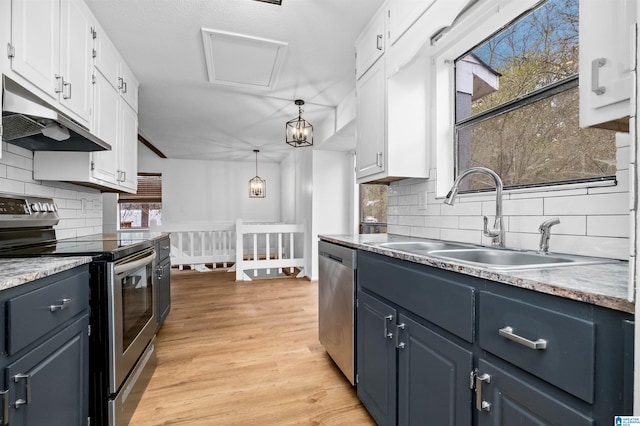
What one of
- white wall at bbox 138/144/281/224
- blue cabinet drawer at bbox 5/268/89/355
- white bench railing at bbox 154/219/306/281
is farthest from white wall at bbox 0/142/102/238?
white wall at bbox 138/144/281/224

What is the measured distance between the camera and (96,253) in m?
1.39

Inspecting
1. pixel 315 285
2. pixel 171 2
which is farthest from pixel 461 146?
pixel 315 285

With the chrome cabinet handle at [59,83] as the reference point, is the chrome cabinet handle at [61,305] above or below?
below

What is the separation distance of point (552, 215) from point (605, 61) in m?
0.78

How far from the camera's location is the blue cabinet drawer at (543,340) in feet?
2.11

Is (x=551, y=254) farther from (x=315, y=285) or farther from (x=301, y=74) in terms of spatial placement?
(x=315, y=285)

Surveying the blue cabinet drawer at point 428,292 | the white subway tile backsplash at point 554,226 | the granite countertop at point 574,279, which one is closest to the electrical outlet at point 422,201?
the white subway tile backsplash at point 554,226

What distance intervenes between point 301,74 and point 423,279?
2543 millimetres

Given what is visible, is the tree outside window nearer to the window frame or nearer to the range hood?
the window frame

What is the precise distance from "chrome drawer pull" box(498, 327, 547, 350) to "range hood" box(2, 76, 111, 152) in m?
1.88

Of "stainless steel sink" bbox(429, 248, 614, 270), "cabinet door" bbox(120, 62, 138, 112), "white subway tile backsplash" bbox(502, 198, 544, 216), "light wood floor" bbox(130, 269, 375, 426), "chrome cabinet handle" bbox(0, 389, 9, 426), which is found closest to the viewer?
"chrome cabinet handle" bbox(0, 389, 9, 426)

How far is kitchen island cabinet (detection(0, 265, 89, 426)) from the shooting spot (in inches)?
34.7

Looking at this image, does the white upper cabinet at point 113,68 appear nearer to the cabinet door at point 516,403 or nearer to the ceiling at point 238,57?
the ceiling at point 238,57

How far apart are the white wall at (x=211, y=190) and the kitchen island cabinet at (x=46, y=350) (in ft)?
21.2
